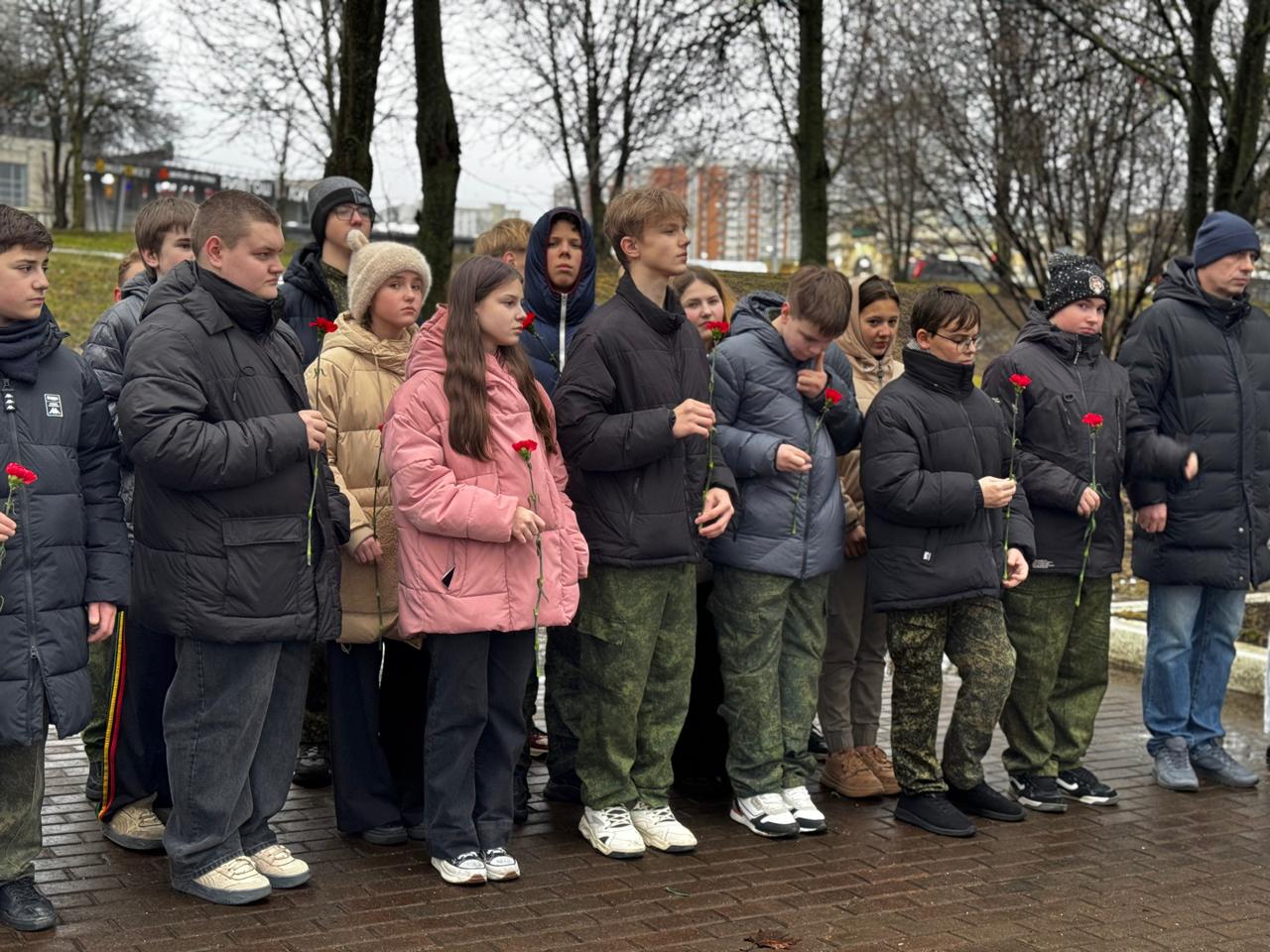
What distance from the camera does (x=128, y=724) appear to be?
548cm

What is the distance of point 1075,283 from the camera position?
6348mm

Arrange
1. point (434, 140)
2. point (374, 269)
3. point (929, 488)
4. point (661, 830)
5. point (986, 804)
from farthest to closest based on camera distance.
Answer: point (434, 140)
point (986, 804)
point (929, 488)
point (661, 830)
point (374, 269)

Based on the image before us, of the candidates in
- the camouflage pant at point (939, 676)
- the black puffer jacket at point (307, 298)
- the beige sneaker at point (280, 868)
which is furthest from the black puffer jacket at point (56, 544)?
the camouflage pant at point (939, 676)

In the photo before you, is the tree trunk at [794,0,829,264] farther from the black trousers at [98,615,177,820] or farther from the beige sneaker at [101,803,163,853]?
the beige sneaker at [101,803,163,853]

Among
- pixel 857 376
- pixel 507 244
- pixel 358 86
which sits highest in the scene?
pixel 358 86

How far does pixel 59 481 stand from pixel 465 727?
57.7 inches

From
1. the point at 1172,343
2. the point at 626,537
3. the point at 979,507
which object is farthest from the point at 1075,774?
the point at 626,537

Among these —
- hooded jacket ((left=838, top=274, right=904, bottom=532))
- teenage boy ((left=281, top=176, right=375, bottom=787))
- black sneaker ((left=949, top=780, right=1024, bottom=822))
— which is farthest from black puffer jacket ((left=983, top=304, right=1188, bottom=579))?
teenage boy ((left=281, top=176, right=375, bottom=787))

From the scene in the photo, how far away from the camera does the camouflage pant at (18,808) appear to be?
4.63 metres

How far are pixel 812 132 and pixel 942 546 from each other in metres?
9.37

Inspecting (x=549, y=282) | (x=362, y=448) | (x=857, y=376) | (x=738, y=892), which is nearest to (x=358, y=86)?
(x=549, y=282)

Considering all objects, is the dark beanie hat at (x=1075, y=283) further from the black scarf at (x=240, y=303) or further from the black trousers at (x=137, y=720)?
the black trousers at (x=137, y=720)

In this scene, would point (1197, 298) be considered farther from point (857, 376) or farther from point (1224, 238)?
point (857, 376)

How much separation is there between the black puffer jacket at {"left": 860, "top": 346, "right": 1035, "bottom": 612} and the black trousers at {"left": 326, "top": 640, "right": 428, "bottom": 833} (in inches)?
68.4
